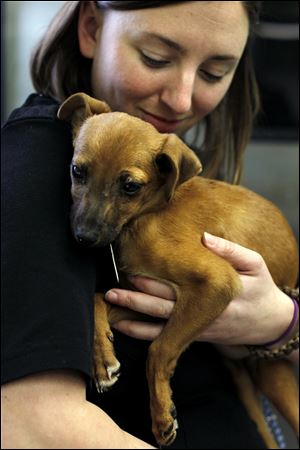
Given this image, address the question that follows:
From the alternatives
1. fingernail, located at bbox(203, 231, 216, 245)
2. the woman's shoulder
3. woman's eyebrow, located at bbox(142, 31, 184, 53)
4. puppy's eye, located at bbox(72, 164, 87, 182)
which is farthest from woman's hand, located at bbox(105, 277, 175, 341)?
woman's eyebrow, located at bbox(142, 31, 184, 53)

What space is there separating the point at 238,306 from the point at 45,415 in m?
0.54

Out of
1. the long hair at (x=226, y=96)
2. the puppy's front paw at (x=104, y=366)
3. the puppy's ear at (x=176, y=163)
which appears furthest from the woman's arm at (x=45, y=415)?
the long hair at (x=226, y=96)

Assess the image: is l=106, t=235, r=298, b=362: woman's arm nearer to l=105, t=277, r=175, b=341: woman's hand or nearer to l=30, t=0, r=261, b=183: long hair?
l=105, t=277, r=175, b=341: woman's hand

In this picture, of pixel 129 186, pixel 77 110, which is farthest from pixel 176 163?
pixel 77 110

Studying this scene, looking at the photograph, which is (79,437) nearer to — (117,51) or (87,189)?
(87,189)

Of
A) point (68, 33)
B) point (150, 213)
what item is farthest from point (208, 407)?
point (68, 33)

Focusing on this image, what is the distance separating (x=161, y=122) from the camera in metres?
1.38

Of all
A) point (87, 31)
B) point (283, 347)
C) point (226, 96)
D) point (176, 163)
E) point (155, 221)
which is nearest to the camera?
point (176, 163)

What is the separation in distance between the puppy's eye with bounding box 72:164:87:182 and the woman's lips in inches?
13.8

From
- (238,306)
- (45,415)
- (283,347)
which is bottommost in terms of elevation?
(283,347)

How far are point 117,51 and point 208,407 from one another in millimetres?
818

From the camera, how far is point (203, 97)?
1428 mm

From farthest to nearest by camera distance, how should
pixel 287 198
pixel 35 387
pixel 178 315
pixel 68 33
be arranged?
1. pixel 287 198
2. pixel 68 33
3. pixel 178 315
4. pixel 35 387

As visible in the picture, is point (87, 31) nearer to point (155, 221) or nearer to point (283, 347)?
point (155, 221)
